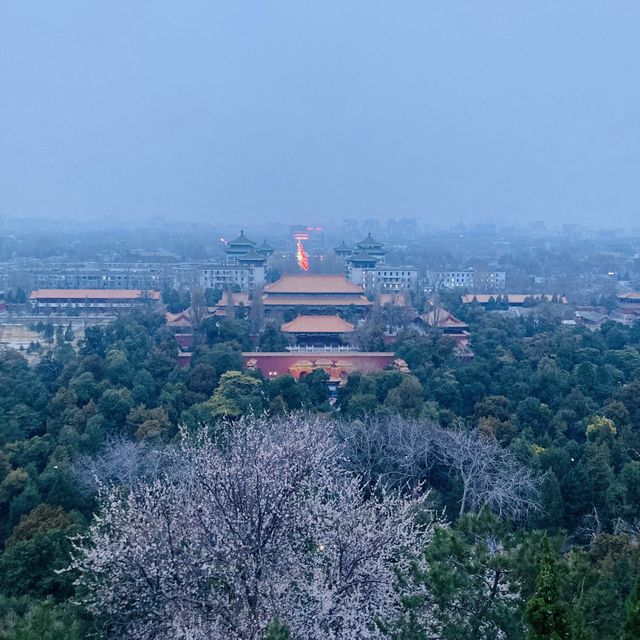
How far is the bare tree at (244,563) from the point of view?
20.7ft

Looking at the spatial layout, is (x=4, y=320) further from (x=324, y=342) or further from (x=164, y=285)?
(x=324, y=342)

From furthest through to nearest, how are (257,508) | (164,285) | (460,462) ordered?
(164,285) < (460,462) < (257,508)

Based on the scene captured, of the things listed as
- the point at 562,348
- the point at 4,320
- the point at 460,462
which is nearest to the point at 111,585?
the point at 460,462

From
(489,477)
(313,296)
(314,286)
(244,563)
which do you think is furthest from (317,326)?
(244,563)

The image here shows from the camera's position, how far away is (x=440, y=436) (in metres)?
11.2

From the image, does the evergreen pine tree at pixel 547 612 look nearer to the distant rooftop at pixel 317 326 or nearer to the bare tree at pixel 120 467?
the bare tree at pixel 120 467

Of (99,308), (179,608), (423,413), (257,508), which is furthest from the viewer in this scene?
(99,308)

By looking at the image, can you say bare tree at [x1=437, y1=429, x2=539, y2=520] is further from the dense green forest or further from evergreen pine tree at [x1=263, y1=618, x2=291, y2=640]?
evergreen pine tree at [x1=263, y1=618, x2=291, y2=640]

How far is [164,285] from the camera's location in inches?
1487

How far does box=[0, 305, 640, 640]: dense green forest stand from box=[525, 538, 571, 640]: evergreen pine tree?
0.01m

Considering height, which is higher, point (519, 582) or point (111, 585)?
A: point (519, 582)

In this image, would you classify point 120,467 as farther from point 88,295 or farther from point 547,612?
point 88,295

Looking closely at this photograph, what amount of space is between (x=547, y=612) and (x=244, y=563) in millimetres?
3375

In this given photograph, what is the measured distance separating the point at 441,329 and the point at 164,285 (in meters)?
20.2
